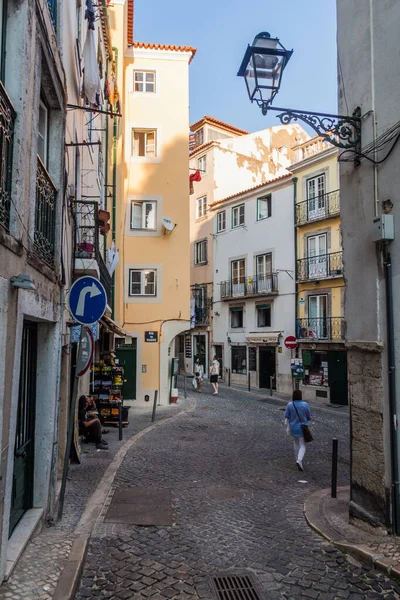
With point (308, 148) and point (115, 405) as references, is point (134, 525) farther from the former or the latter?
point (308, 148)

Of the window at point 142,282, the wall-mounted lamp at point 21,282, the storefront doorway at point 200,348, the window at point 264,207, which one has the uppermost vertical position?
the window at point 264,207

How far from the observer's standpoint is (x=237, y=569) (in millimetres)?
5148

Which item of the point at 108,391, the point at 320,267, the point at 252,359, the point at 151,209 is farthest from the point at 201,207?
the point at 108,391

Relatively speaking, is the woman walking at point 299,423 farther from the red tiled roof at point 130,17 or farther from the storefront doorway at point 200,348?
the storefront doorway at point 200,348

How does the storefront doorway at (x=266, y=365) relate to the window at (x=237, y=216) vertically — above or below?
below

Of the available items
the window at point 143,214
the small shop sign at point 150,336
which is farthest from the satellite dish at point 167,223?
the small shop sign at point 150,336

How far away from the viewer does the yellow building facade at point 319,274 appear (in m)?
23.3

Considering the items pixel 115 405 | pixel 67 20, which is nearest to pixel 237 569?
pixel 67 20

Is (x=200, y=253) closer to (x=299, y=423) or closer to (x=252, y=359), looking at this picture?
(x=252, y=359)

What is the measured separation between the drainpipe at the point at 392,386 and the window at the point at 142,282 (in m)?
14.2

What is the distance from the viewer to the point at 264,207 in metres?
29.6

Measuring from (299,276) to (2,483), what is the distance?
23.3 metres

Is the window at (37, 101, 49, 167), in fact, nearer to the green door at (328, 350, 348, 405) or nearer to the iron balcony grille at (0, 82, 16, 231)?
the iron balcony grille at (0, 82, 16, 231)

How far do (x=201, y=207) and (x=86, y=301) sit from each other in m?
31.7
